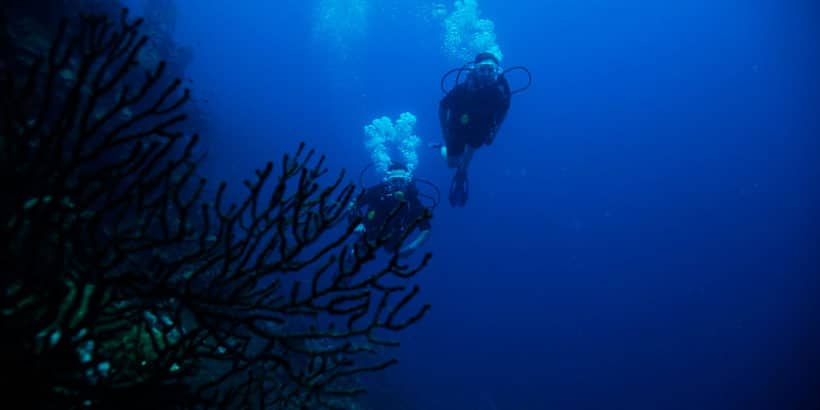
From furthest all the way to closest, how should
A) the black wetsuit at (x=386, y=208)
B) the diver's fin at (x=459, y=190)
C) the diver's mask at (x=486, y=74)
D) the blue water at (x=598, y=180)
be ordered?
the blue water at (x=598, y=180) < the diver's fin at (x=459, y=190) < the diver's mask at (x=486, y=74) < the black wetsuit at (x=386, y=208)

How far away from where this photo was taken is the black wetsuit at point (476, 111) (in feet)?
24.3

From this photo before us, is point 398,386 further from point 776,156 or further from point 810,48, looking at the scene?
point 810,48

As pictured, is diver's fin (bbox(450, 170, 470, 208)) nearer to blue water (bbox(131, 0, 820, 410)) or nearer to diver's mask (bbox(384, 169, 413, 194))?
diver's mask (bbox(384, 169, 413, 194))

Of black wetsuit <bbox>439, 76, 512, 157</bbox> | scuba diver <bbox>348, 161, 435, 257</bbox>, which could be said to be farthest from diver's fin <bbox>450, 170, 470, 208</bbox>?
scuba diver <bbox>348, 161, 435, 257</bbox>

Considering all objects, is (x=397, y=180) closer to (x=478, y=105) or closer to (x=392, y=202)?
(x=392, y=202)

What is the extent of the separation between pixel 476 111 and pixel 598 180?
7695cm

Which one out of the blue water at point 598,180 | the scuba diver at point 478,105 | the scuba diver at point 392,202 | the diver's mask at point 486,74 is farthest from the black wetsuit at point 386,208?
the blue water at point 598,180

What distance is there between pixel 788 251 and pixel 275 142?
319 feet

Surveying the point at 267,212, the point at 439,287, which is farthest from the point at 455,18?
the point at 267,212

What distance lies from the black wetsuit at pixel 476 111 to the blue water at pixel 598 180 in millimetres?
16209

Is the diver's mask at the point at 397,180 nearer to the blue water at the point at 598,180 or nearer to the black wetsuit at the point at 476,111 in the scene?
the black wetsuit at the point at 476,111

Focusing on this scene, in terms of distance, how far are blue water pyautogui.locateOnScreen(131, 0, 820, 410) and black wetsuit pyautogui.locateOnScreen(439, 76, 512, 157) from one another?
16.2 meters

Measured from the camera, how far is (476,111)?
7.39 m

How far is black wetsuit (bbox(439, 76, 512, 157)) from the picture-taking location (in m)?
7.39
